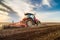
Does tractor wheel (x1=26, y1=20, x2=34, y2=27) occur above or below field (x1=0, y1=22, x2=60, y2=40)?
above

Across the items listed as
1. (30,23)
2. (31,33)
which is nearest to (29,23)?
(30,23)

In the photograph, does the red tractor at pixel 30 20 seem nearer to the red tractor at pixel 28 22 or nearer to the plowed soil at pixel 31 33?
the red tractor at pixel 28 22

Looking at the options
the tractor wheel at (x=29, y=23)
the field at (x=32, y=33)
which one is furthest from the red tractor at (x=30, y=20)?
the field at (x=32, y=33)

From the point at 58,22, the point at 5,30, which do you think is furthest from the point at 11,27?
the point at 58,22

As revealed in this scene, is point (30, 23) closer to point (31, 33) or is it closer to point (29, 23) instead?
point (29, 23)

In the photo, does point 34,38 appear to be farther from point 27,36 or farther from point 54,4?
point 54,4

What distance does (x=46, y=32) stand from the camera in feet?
8.50

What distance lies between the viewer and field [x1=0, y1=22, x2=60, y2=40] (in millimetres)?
2355

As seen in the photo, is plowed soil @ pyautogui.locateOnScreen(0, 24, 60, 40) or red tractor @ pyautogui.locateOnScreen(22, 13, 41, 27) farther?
red tractor @ pyautogui.locateOnScreen(22, 13, 41, 27)

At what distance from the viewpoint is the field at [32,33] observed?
7.73 ft

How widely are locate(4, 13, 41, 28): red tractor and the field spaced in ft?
0.26

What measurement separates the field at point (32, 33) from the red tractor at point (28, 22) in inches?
3.1

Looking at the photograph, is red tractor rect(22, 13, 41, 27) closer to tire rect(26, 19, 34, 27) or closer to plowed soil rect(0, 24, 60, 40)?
tire rect(26, 19, 34, 27)

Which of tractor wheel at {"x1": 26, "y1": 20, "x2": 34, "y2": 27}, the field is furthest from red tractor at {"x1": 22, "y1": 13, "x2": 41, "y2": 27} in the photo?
the field
